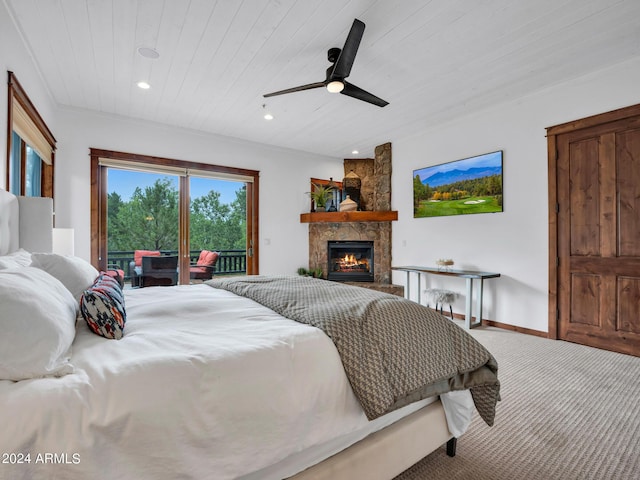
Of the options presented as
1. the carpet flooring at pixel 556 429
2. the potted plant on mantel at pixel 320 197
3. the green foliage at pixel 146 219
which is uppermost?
the potted plant on mantel at pixel 320 197

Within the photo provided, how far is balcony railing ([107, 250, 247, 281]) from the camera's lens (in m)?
4.21

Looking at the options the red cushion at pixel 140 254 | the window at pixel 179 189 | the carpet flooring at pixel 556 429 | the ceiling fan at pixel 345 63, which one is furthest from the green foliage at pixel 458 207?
the red cushion at pixel 140 254

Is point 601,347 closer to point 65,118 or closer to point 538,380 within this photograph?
point 538,380

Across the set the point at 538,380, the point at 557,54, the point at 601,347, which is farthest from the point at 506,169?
the point at 538,380

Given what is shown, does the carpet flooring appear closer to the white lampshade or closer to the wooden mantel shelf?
the wooden mantel shelf

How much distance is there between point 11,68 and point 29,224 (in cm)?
118

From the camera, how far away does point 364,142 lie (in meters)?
5.36

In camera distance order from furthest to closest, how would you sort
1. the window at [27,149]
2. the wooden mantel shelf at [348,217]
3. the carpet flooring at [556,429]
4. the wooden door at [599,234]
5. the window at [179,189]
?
the wooden mantel shelf at [348,217]
the window at [179,189]
the wooden door at [599,234]
the window at [27,149]
the carpet flooring at [556,429]

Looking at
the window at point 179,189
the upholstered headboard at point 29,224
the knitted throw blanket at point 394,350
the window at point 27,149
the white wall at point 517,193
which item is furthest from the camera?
the window at point 179,189

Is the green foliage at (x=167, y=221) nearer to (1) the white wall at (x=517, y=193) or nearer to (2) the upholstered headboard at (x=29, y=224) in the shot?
(2) the upholstered headboard at (x=29, y=224)

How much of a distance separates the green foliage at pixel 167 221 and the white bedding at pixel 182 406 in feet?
11.4

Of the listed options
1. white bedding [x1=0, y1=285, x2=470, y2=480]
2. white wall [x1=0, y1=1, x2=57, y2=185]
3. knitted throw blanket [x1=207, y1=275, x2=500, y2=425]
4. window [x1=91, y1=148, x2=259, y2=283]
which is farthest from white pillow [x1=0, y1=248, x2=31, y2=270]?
window [x1=91, y1=148, x2=259, y2=283]

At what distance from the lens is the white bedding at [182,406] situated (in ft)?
2.50

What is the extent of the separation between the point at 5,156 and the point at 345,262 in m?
4.59
